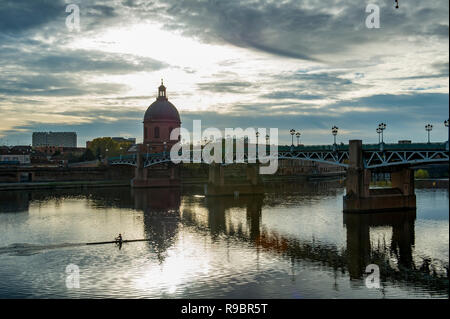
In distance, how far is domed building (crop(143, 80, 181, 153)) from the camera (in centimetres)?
13962

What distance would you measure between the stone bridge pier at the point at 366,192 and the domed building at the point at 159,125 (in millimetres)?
86465

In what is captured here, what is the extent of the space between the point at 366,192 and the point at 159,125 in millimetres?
90472

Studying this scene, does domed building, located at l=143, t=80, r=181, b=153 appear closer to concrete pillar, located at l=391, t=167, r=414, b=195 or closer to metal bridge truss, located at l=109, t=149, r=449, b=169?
metal bridge truss, located at l=109, t=149, r=449, b=169

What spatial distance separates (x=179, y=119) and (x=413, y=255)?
113486mm

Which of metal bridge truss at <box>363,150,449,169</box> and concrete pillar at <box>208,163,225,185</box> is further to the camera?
concrete pillar at <box>208,163,225,185</box>

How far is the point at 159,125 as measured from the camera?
13975 cm

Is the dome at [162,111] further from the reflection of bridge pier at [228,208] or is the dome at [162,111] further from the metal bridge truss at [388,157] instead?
the metal bridge truss at [388,157]

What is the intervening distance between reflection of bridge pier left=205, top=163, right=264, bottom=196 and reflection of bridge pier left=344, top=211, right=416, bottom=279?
34.6 metres

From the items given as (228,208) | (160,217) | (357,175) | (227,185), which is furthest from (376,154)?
(227,185)

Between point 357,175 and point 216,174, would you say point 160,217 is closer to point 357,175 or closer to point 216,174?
point 357,175

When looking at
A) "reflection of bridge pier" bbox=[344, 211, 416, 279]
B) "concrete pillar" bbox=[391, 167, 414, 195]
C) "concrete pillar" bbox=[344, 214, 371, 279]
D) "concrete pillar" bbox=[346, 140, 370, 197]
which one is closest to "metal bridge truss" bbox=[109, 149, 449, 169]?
"concrete pillar" bbox=[346, 140, 370, 197]

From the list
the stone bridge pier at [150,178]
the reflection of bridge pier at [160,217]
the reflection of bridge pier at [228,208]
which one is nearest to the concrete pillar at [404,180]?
the reflection of bridge pier at [228,208]

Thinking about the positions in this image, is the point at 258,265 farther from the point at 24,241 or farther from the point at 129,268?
the point at 24,241
